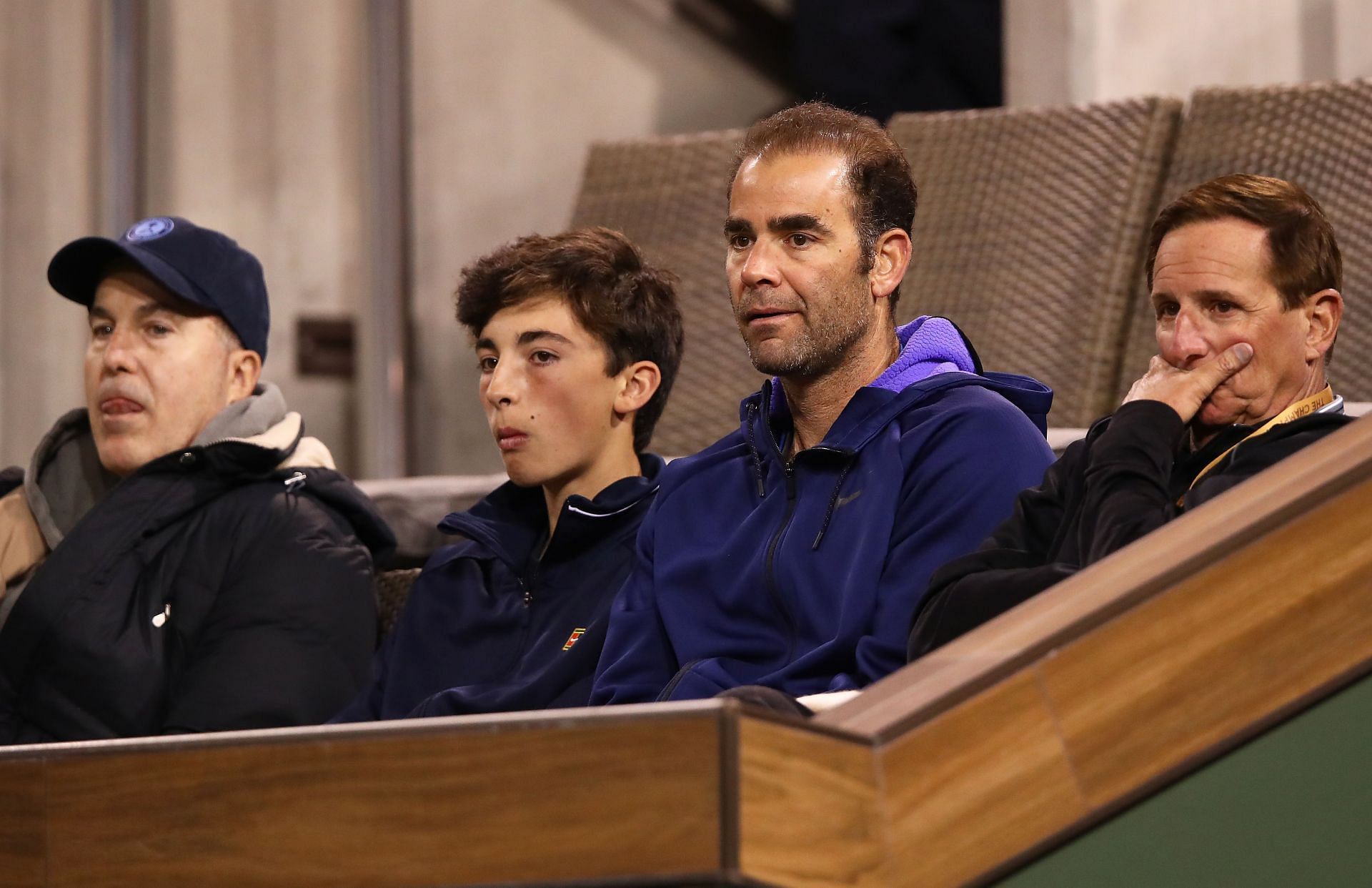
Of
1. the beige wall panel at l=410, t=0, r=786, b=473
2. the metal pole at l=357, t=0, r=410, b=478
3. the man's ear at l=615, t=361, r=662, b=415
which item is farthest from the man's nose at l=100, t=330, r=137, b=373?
the beige wall panel at l=410, t=0, r=786, b=473

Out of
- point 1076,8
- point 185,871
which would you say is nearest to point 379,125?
point 1076,8

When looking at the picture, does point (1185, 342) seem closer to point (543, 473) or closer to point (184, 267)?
point (543, 473)

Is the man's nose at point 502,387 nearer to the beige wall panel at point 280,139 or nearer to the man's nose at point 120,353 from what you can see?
the man's nose at point 120,353

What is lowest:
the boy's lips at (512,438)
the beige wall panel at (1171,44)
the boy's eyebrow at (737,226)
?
the boy's lips at (512,438)

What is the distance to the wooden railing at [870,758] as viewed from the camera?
38.6 inches

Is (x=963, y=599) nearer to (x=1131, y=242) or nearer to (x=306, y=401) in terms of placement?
(x=1131, y=242)

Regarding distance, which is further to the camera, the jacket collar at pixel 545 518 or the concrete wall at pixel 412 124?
the concrete wall at pixel 412 124

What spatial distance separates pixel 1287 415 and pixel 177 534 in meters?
1.46

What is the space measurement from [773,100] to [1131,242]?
1.76 metres

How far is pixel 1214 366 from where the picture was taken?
1763mm

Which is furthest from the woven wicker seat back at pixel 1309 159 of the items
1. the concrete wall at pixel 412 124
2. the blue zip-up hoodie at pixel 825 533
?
the concrete wall at pixel 412 124

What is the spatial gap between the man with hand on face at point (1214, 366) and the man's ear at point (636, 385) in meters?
0.76

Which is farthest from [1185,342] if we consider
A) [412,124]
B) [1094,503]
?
[412,124]

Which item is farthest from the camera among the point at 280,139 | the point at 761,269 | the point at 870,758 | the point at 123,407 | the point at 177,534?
the point at 280,139
